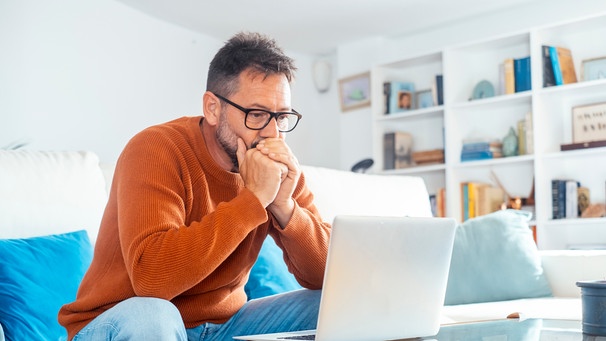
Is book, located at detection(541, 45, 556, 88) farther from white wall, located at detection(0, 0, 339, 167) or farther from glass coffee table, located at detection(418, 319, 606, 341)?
glass coffee table, located at detection(418, 319, 606, 341)

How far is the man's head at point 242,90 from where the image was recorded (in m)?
1.72

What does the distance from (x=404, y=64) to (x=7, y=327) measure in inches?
167

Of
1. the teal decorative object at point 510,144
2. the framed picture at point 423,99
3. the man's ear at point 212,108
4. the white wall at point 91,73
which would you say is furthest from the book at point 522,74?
the man's ear at point 212,108

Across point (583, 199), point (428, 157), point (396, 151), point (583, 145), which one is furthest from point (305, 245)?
point (396, 151)

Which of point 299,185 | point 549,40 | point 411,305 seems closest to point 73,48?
point 549,40

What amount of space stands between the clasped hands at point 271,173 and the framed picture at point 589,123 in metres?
3.48

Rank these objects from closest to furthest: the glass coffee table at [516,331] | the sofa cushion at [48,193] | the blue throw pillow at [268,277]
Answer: the glass coffee table at [516,331]
the sofa cushion at [48,193]
the blue throw pillow at [268,277]

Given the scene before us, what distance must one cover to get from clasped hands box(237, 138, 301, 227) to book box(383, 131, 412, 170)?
3940mm

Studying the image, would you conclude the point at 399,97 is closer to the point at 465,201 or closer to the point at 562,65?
the point at 465,201

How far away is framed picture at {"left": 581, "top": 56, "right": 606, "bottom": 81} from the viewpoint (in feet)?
15.4

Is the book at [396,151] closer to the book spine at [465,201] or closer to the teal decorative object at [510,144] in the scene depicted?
the book spine at [465,201]

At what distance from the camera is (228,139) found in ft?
5.71

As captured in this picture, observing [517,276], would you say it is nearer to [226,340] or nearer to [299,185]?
[299,185]

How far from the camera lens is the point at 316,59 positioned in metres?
6.59
